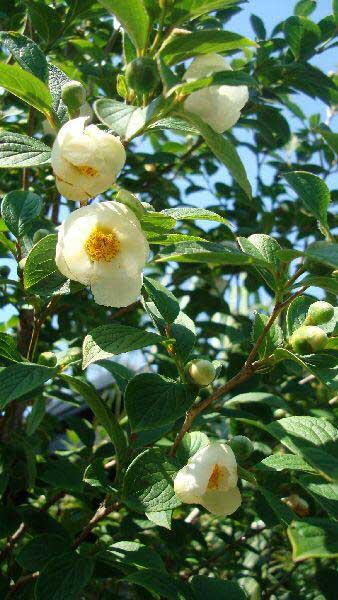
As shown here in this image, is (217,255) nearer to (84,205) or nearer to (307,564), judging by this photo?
(84,205)

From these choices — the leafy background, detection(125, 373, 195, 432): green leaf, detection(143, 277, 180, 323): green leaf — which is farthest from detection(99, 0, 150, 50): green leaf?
detection(125, 373, 195, 432): green leaf

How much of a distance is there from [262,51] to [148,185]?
600 millimetres

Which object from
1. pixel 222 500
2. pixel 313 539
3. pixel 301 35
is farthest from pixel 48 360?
pixel 301 35

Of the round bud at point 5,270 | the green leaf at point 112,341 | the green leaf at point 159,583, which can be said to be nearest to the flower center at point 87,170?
the green leaf at point 112,341

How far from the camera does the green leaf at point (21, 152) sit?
1.03m

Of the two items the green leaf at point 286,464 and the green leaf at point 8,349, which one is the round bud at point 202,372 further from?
the green leaf at point 8,349

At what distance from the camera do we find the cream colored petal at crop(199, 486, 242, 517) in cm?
109

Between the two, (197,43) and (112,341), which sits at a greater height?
(197,43)

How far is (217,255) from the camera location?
876 mm

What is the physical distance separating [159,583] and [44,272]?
20.5 inches

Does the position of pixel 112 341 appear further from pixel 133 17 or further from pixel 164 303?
pixel 133 17

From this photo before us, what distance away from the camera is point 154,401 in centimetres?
105

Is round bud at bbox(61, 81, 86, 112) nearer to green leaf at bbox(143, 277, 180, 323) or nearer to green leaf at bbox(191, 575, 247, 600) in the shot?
green leaf at bbox(143, 277, 180, 323)

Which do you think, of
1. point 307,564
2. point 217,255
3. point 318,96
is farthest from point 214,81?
point 307,564
